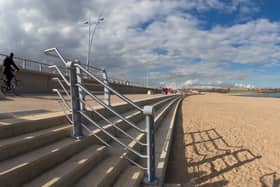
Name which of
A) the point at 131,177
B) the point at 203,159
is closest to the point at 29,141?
the point at 131,177

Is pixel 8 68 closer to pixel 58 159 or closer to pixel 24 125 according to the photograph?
pixel 24 125

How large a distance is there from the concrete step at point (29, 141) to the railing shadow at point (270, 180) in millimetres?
3827

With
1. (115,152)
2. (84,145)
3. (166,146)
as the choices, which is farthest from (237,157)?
(84,145)

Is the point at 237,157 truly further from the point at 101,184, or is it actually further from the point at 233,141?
the point at 101,184

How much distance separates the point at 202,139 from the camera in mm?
7531

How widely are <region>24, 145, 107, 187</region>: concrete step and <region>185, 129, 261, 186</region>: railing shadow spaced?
2.16m

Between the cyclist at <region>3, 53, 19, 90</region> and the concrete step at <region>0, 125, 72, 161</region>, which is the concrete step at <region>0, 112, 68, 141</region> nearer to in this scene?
the concrete step at <region>0, 125, 72, 161</region>

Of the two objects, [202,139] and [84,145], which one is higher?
[84,145]

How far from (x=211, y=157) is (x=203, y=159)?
30 cm

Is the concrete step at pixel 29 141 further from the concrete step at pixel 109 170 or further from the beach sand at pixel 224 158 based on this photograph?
the beach sand at pixel 224 158

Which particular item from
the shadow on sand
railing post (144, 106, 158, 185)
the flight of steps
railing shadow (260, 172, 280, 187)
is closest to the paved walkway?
the flight of steps

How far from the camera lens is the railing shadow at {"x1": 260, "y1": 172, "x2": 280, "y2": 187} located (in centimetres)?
441

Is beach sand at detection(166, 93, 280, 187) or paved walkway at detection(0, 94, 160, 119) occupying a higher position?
paved walkway at detection(0, 94, 160, 119)

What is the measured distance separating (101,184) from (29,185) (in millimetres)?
755
